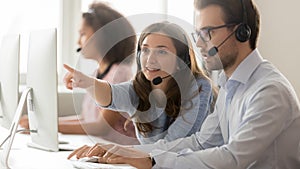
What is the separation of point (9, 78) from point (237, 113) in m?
0.99

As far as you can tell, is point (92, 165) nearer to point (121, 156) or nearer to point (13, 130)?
point (121, 156)

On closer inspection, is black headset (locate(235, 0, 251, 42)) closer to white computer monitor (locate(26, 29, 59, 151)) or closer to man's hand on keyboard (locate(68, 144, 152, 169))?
man's hand on keyboard (locate(68, 144, 152, 169))

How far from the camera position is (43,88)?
1.81 meters

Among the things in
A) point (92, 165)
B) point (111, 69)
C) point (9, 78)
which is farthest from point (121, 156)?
point (9, 78)

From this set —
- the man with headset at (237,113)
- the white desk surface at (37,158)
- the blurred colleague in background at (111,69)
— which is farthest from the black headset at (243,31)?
the white desk surface at (37,158)

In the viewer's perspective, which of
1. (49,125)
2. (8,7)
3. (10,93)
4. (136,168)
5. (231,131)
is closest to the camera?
(136,168)

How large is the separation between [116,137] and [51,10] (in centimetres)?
190

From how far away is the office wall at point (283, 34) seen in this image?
352cm

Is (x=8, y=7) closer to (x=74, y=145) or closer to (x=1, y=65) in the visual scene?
(x=1, y=65)

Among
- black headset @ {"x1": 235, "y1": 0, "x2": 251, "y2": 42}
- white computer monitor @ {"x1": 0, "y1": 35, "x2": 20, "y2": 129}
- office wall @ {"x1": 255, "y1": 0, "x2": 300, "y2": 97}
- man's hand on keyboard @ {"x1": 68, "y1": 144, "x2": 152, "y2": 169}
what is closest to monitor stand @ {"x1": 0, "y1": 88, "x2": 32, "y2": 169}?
white computer monitor @ {"x1": 0, "y1": 35, "x2": 20, "y2": 129}

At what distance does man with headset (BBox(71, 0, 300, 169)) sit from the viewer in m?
1.40

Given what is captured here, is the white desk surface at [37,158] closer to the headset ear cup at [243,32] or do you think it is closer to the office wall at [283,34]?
the headset ear cup at [243,32]

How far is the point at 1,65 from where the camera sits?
219cm

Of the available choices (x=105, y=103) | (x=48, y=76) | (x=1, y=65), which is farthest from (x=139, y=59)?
(x=1, y=65)
